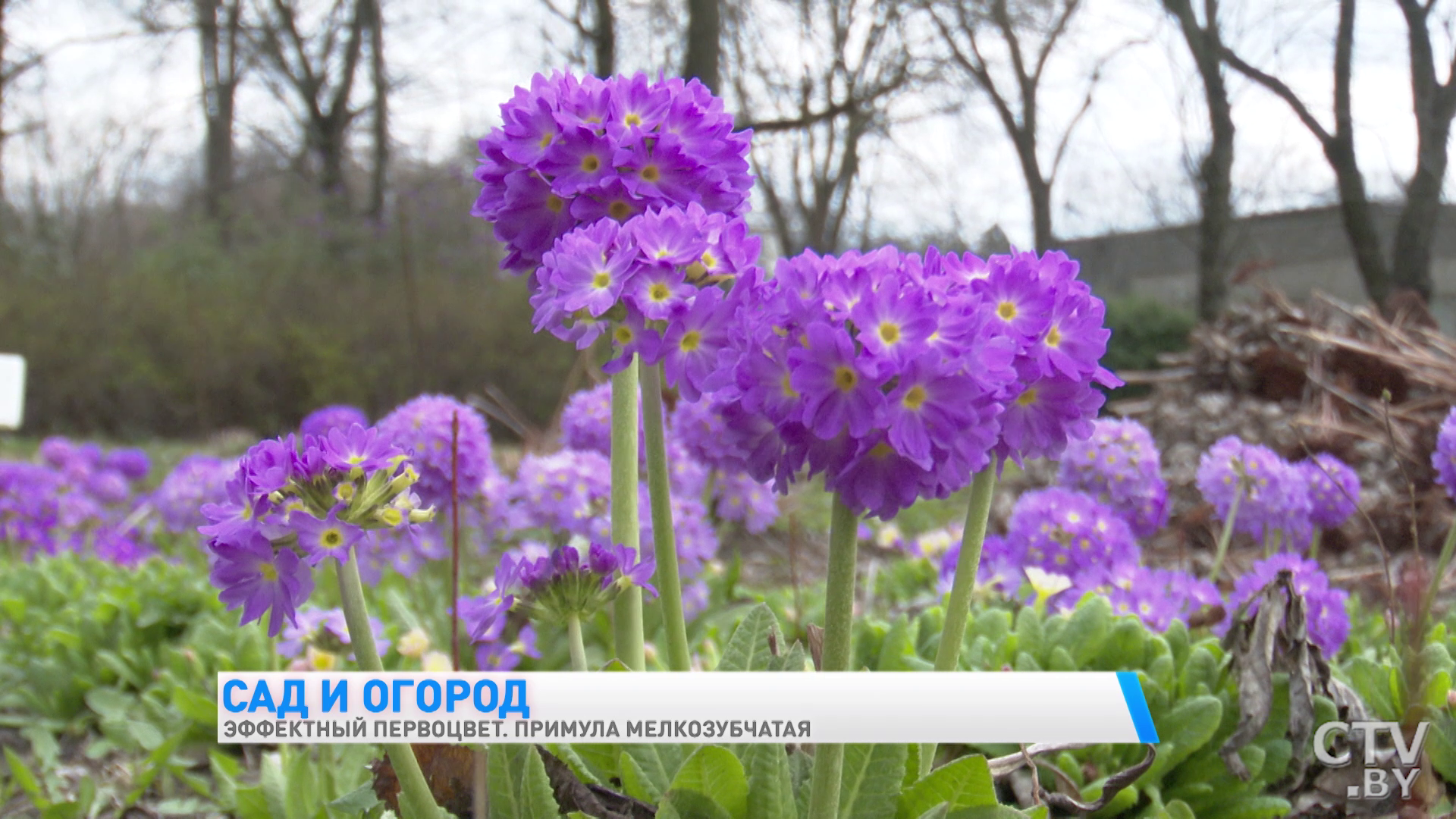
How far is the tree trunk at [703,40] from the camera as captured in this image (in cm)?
687

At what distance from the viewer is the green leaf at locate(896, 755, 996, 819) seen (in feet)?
3.36

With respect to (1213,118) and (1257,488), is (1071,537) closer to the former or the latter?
(1257,488)

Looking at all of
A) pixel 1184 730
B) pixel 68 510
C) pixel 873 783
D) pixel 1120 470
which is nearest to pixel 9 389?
pixel 68 510

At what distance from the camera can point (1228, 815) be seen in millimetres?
1415

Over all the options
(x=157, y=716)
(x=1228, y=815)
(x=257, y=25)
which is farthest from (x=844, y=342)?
(x=257, y=25)

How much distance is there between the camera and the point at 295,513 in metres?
0.87

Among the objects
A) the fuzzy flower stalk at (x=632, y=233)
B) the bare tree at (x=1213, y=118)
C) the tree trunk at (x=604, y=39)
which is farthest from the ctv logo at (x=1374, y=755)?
the tree trunk at (x=604, y=39)

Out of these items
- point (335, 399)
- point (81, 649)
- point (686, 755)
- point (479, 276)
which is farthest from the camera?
point (479, 276)

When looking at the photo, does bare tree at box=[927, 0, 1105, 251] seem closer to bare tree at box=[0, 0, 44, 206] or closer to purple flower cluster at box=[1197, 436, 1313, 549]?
purple flower cluster at box=[1197, 436, 1313, 549]

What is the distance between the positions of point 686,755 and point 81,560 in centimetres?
386

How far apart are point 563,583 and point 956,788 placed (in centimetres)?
48

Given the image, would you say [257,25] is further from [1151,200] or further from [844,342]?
[844,342]

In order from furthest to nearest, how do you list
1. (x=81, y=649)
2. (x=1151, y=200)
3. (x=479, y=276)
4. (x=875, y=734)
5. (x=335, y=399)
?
(x=479, y=276) → (x=335, y=399) → (x=1151, y=200) → (x=81, y=649) → (x=875, y=734)

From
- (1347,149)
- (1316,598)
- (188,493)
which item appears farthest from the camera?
(1347,149)
